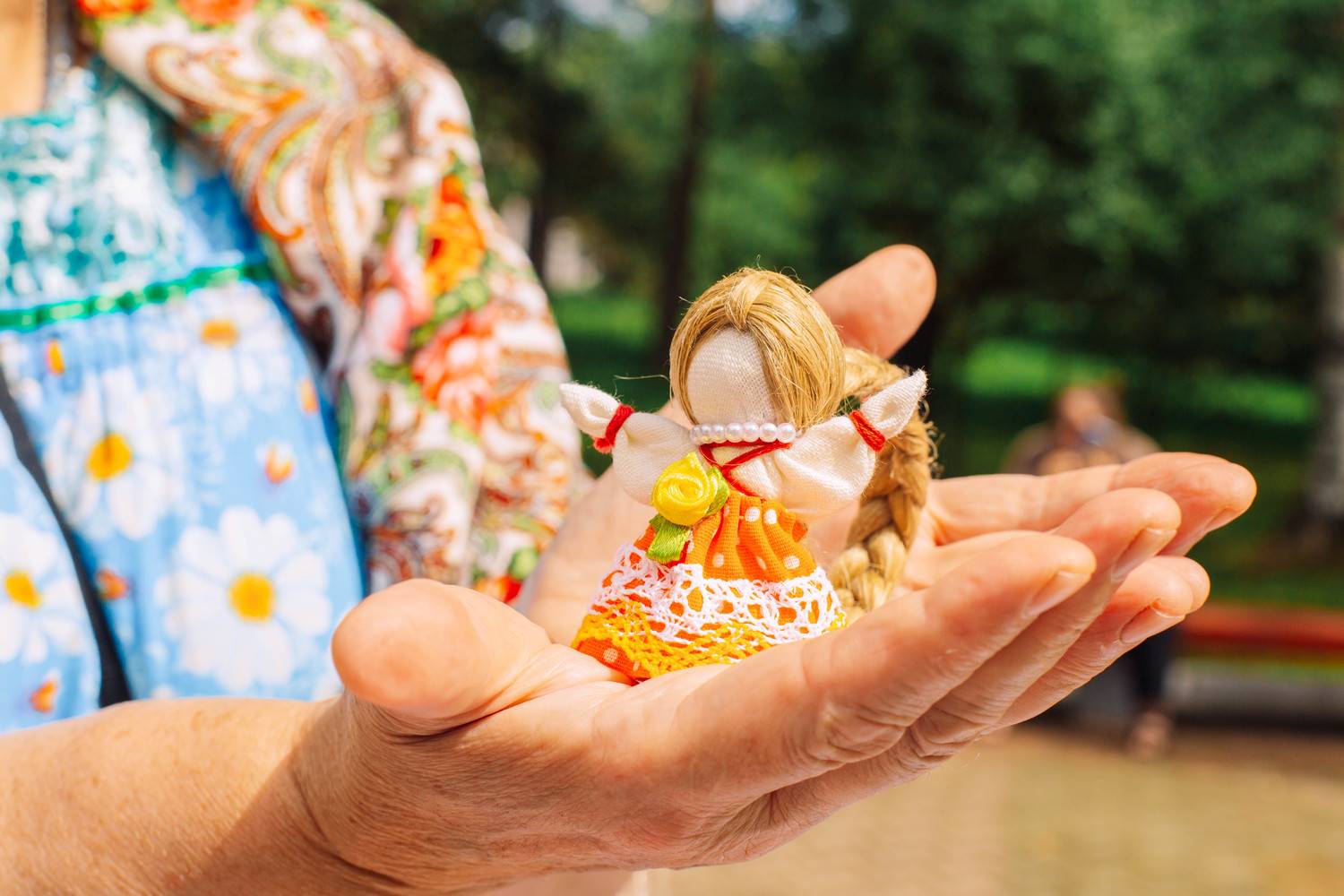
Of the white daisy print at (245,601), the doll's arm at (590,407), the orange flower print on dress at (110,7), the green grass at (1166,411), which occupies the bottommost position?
the green grass at (1166,411)

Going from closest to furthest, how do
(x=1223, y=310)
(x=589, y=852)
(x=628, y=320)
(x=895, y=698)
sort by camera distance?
(x=895, y=698), (x=589, y=852), (x=1223, y=310), (x=628, y=320)

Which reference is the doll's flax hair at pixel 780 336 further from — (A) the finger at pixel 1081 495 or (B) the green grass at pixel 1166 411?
(B) the green grass at pixel 1166 411

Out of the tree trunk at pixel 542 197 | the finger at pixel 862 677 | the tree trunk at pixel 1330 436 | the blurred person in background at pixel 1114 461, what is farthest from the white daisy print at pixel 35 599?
the tree trunk at pixel 542 197

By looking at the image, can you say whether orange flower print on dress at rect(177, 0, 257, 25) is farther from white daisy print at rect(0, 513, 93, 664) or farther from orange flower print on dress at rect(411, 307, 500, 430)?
white daisy print at rect(0, 513, 93, 664)

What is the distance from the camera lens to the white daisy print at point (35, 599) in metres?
1.45

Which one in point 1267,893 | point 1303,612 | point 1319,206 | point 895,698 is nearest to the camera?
point 895,698

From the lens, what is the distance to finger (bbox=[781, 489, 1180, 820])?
1.07 metres

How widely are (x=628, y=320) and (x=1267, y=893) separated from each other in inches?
900

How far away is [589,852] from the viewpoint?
1.26 meters

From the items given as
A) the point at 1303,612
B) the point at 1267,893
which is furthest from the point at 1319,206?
the point at 1267,893

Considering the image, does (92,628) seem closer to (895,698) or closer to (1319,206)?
(895,698)

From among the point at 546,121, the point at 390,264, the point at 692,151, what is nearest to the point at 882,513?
the point at 390,264

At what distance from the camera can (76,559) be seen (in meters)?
1.54

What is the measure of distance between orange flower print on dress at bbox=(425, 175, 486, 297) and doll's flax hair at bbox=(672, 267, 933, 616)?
0.36 meters
